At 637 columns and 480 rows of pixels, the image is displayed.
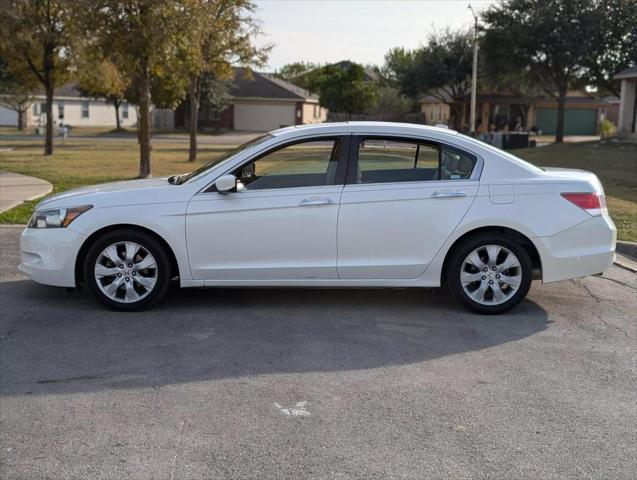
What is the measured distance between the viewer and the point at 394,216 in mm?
6609

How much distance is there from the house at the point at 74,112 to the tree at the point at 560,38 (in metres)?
36.1

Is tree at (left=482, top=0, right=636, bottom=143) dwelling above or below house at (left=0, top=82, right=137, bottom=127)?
above

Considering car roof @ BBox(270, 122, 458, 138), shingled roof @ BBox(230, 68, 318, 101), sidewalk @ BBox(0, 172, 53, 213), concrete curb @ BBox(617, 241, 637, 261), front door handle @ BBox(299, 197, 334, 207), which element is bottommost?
concrete curb @ BBox(617, 241, 637, 261)

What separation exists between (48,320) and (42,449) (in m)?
2.54

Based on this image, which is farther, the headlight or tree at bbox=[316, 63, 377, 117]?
tree at bbox=[316, 63, 377, 117]

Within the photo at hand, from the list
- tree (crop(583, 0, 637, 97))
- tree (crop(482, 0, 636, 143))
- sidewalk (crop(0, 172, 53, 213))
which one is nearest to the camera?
sidewalk (crop(0, 172, 53, 213))

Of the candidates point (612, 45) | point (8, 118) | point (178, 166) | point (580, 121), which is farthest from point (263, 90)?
point (178, 166)

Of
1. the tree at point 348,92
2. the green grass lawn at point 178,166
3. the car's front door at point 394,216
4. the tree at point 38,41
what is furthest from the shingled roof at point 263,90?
the car's front door at point 394,216

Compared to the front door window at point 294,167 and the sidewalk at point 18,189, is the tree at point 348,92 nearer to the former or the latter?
the sidewalk at point 18,189

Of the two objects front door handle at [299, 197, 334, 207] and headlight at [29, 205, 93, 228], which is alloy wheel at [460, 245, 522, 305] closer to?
front door handle at [299, 197, 334, 207]

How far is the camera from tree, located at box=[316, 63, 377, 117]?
56406 mm

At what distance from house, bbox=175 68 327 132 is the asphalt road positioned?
55.6 meters

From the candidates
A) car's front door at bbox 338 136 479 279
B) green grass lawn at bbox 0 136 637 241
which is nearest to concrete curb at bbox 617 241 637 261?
green grass lawn at bbox 0 136 637 241

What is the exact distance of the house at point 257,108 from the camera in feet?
204
